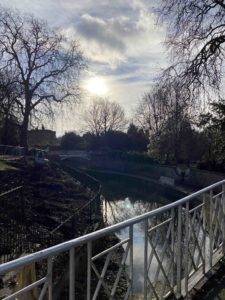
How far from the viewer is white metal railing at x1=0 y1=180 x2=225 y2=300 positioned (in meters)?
3.24

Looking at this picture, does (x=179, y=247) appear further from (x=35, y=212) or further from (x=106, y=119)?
(x=106, y=119)

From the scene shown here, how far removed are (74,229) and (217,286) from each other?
35.9 ft

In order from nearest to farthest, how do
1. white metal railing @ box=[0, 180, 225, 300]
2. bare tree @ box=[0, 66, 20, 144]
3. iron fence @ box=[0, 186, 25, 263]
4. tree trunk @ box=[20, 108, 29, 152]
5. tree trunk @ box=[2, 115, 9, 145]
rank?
white metal railing @ box=[0, 180, 225, 300] → iron fence @ box=[0, 186, 25, 263] → bare tree @ box=[0, 66, 20, 144] → tree trunk @ box=[20, 108, 29, 152] → tree trunk @ box=[2, 115, 9, 145]

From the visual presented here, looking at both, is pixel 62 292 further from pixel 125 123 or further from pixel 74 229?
pixel 125 123

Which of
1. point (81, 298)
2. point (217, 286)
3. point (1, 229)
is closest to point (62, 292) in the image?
point (81, 298)

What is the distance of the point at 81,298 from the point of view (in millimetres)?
9062

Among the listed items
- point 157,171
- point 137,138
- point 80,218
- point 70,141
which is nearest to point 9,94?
point 80,218

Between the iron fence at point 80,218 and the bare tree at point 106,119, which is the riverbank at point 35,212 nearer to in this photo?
the iron fence at point 80,218

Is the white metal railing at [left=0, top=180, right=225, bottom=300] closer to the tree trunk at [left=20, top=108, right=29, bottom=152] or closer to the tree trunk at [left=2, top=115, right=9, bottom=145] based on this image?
the tree trunk at [left=20, top=108, right=29, bottom=152]

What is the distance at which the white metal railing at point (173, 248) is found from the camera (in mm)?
3242

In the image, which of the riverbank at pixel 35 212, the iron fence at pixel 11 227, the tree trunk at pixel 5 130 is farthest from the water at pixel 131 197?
the tree trunk at pixel 5 130

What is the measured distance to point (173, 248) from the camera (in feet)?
14.1

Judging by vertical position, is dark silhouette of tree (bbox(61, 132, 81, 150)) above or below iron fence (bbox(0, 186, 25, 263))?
above

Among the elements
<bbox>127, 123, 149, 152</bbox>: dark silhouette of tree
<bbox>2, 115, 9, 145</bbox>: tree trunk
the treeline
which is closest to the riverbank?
<bbox>2, 115, 9, 145</bbox>: tree trunk
